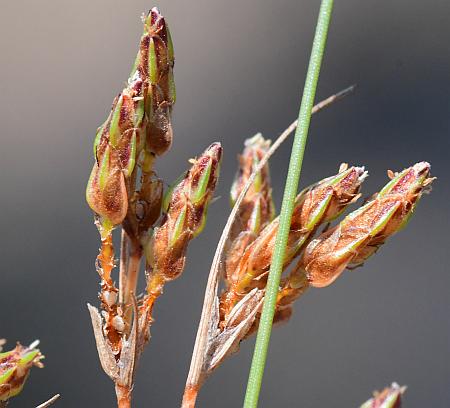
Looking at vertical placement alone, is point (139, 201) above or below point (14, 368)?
above

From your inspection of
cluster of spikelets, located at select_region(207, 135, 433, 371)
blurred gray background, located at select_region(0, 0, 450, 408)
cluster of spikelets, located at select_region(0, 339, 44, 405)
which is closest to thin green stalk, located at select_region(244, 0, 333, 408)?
cluster of spikelets, located at select_region(207, 135, 433, 371)

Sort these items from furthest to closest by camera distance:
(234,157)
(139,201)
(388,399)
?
(234,157) < (139,201) < (388,399)

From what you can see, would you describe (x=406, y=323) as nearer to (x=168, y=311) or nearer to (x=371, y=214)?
(x=168, y=311)

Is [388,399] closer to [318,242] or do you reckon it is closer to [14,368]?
[318,242]

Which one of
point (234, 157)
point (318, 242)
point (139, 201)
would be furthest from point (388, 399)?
point (234, 157)

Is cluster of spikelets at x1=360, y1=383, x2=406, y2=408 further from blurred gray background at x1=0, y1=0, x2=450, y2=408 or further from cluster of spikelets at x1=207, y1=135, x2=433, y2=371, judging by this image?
blurred gray background at x1=0, y1=0, x2=450, y2=408

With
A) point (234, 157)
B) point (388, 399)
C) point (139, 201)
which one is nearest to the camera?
point (388, 399)

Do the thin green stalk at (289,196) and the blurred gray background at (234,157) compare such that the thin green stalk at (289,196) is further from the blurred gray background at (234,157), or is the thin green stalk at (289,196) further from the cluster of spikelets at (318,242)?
the blurred gray background at (234,157)
